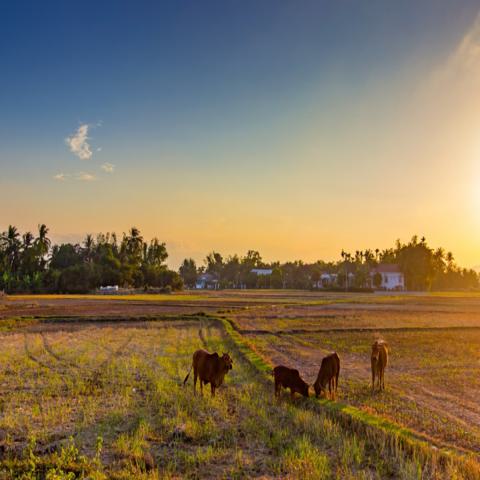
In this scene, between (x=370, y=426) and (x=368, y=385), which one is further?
(x=368, y=385)

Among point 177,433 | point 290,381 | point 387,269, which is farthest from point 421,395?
point 387,269

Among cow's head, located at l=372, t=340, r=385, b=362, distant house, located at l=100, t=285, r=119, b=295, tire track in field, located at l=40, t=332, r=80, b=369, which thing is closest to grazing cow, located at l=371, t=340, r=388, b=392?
cow's head, located at l=372, t=340, r=385, b=362

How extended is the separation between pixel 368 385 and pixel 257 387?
297cm

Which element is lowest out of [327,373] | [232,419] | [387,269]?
[232,419]

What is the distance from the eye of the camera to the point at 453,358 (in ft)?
55.8

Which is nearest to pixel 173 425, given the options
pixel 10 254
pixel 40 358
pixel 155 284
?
pixel 40 358

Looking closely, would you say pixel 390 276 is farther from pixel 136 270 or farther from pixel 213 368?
pixel 213 368

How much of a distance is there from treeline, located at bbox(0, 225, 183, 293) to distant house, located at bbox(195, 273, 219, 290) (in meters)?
43.6

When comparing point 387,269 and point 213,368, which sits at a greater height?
point 387,269

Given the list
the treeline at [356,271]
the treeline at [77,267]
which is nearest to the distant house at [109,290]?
the treeline at [77,267]

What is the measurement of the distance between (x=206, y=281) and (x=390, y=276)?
67903 millimetres

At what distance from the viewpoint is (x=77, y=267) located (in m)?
93.3

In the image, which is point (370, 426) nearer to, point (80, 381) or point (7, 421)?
point (7, 421)

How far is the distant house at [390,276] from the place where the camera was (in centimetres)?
12059
